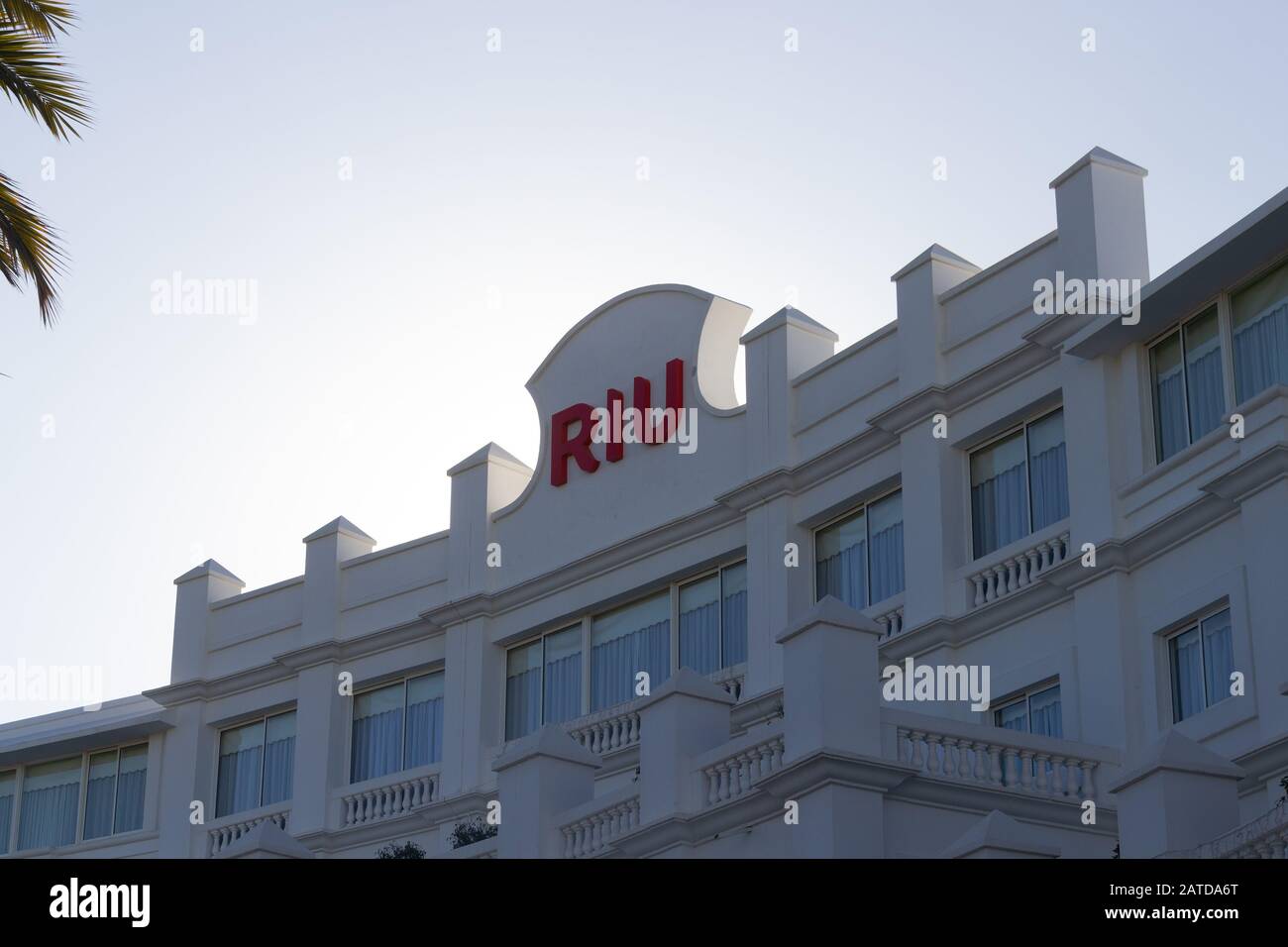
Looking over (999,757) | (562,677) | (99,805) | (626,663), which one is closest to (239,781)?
(99,805)

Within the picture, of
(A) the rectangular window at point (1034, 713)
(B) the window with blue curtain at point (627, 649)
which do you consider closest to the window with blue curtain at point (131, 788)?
(B) the window with blue curtain at point (627, 649)

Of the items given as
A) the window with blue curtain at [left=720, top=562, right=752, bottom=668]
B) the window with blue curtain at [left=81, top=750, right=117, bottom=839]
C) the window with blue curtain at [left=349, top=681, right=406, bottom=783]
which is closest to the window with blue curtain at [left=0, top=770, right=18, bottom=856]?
the window with blue curtain at [left=81, top=750, right=117, bottom=839]

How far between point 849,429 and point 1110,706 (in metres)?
6.54

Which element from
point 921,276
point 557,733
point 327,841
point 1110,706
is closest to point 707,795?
point 557,733

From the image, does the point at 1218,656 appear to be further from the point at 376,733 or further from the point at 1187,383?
the point at 376,733

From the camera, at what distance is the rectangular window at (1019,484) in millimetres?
26469

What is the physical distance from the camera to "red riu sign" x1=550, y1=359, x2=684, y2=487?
104 feet

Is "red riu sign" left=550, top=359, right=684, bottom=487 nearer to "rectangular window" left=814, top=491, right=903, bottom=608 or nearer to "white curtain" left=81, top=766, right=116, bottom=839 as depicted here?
"rectangular window" left=814, top=491, right=903, bottom=608

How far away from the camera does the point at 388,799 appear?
108 ft

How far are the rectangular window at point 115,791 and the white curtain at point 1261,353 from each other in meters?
20.7

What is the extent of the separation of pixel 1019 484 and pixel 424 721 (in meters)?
11.3
